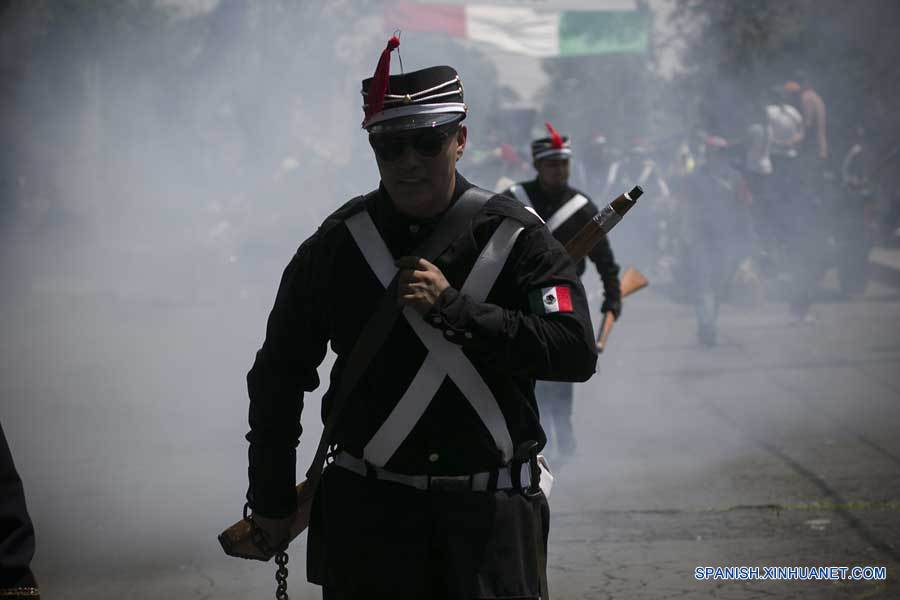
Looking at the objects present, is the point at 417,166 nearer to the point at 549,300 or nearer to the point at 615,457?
the point at 549,300

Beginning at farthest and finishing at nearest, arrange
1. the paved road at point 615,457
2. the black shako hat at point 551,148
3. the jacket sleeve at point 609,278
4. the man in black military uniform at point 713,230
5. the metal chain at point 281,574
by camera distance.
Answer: the man in black military uniform at point 713,230
the jacket sleeve at point 609,278
the black shako hat at point 551,148
the paved road at point 615,457
the metal chain at point 281,574

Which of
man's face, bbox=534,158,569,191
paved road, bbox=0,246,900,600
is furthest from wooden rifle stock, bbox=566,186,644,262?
man's face, bbox=534,158,569,191

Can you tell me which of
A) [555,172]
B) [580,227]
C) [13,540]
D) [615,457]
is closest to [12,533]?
[13,540]

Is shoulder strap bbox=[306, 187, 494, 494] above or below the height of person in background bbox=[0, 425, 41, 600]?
above

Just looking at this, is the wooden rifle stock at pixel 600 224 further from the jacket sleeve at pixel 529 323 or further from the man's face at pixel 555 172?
the man's face at pixel 555 172

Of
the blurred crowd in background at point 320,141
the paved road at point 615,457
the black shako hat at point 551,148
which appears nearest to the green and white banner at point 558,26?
the blurred crowd in background at point 320,141

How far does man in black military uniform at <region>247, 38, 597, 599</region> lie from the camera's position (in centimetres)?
259

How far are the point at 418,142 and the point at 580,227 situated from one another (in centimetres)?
335

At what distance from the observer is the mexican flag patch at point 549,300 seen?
260 cm

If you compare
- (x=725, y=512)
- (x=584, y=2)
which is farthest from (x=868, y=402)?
(x=584, y=2)

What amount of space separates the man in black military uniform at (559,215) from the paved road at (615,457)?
0.90 ft

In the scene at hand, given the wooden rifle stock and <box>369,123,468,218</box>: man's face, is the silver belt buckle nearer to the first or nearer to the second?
<box>369,123,468,218</box>: man's face

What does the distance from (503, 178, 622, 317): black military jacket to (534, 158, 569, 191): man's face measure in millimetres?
43

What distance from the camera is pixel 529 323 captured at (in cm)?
256
